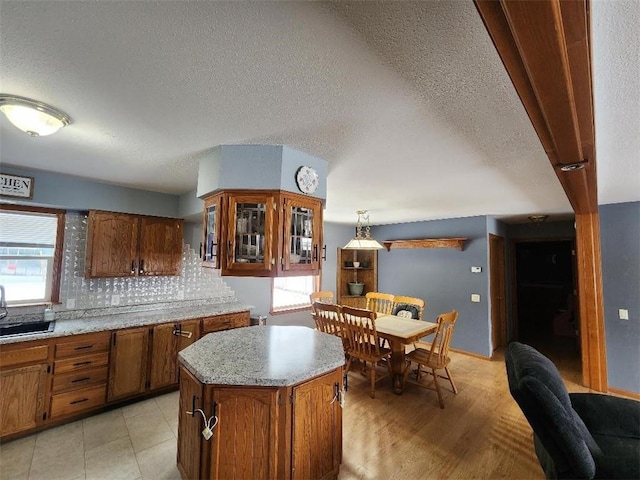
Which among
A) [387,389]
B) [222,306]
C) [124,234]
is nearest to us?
[124,234]

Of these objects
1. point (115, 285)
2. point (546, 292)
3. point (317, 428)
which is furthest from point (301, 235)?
point (546, 292)

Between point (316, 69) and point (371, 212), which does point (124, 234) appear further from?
point (371, 212)

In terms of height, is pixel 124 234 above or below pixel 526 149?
below

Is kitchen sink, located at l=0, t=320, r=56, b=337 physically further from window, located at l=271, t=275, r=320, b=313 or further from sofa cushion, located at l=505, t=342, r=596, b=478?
sofa cushion, located at l=505, t=342, r=596, b=478

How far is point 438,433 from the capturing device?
2.43 m

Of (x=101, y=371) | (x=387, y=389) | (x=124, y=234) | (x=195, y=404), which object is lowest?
(x=387, y=389)

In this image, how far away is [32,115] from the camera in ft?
4.69

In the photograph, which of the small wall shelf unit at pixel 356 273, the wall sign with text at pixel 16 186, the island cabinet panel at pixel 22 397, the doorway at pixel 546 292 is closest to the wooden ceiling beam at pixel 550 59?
the wall sign with text at pixel 16 186

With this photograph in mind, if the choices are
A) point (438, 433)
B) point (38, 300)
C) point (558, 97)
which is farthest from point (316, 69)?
point (38, 300)

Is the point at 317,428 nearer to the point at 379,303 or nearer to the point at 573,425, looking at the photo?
the point at 573,425

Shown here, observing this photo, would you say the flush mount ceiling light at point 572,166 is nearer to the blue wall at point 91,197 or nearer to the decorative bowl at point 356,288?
the blue wall at point 91,197

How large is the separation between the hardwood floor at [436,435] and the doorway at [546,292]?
313cm

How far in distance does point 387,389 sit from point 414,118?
3.04 metres

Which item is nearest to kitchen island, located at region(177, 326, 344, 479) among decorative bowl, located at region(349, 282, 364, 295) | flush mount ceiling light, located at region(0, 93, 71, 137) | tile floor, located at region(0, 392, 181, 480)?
tile floor, located at region(0, 392, 181, 480)
